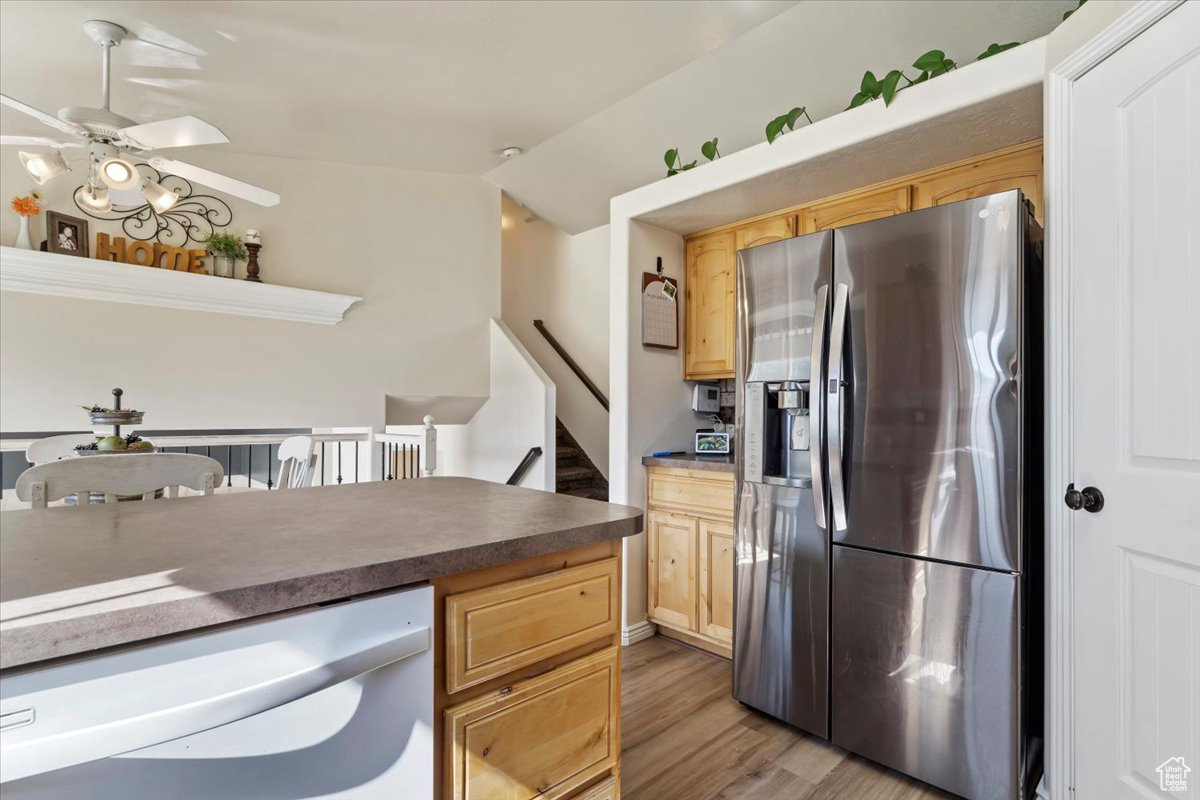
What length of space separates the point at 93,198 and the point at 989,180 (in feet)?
11.4

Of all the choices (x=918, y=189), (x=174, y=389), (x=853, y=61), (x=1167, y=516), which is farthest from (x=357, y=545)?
(x=174, y=389)

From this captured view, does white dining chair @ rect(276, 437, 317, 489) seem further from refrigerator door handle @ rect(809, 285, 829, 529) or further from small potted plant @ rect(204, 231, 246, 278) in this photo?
refrigerator door handle @ rect(809, 285, 829, 529)

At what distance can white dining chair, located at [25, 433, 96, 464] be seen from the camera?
2.43 metres

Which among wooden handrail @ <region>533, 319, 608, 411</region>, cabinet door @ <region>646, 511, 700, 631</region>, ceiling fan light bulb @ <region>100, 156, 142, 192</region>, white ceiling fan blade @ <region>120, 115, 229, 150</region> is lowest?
cabinet door @ <region>646, 511, 700, 631</region>

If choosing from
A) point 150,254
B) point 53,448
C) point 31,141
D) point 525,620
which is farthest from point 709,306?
point 150,254

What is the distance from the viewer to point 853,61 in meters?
2.59

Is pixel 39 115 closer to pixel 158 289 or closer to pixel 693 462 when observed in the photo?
pixel 158 289

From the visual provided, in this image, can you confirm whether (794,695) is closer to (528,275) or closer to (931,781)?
(931,781)

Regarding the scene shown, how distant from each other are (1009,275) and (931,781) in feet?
5.09

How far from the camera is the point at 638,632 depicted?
10.0ft

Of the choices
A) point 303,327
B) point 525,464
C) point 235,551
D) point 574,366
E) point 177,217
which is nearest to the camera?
point 235,551

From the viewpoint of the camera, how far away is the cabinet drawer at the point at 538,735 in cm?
99

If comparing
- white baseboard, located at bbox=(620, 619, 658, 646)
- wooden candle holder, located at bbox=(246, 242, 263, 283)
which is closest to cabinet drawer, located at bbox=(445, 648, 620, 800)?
white baseboard, located at bbox=(620, 619, 658, 646)

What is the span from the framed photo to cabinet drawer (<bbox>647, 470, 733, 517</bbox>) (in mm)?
3243
